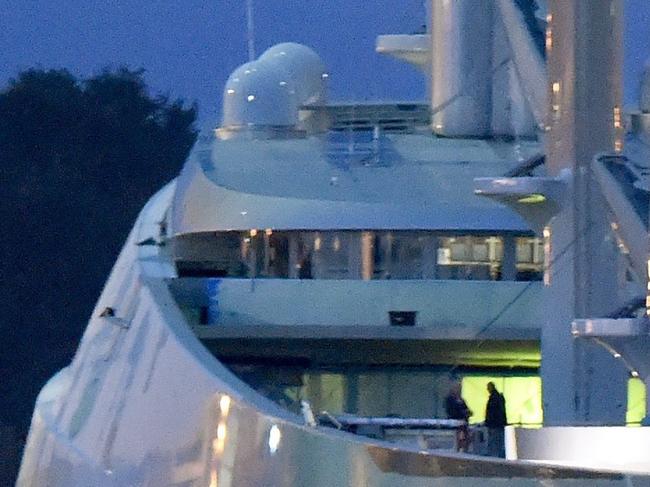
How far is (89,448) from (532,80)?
390cm

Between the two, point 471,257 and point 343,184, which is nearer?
point 471,257

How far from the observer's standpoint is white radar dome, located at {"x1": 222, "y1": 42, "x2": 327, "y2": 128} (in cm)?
2025

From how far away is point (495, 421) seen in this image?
537 inches

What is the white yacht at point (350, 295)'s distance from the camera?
1255cm

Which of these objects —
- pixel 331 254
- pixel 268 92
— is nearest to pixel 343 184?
pixel 331 254

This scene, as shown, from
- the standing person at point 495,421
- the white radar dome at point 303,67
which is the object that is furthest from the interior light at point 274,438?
the white radar dome at point 303,67

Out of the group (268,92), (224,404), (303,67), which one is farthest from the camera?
(303,67)

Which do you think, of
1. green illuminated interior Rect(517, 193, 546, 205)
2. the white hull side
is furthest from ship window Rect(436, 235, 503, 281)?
green illuminated interior Rect(517, 193, 546, 205)

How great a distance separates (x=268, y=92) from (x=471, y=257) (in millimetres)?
4355

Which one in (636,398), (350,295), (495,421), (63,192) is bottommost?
(495,421)

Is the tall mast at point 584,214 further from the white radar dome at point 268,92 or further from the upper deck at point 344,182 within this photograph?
the white radar dome at point 268,92

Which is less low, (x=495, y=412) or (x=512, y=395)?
(x=512, y=395)

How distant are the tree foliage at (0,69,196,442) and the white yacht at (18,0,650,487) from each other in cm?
2645

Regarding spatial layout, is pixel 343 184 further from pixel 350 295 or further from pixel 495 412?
pixel 495 412
